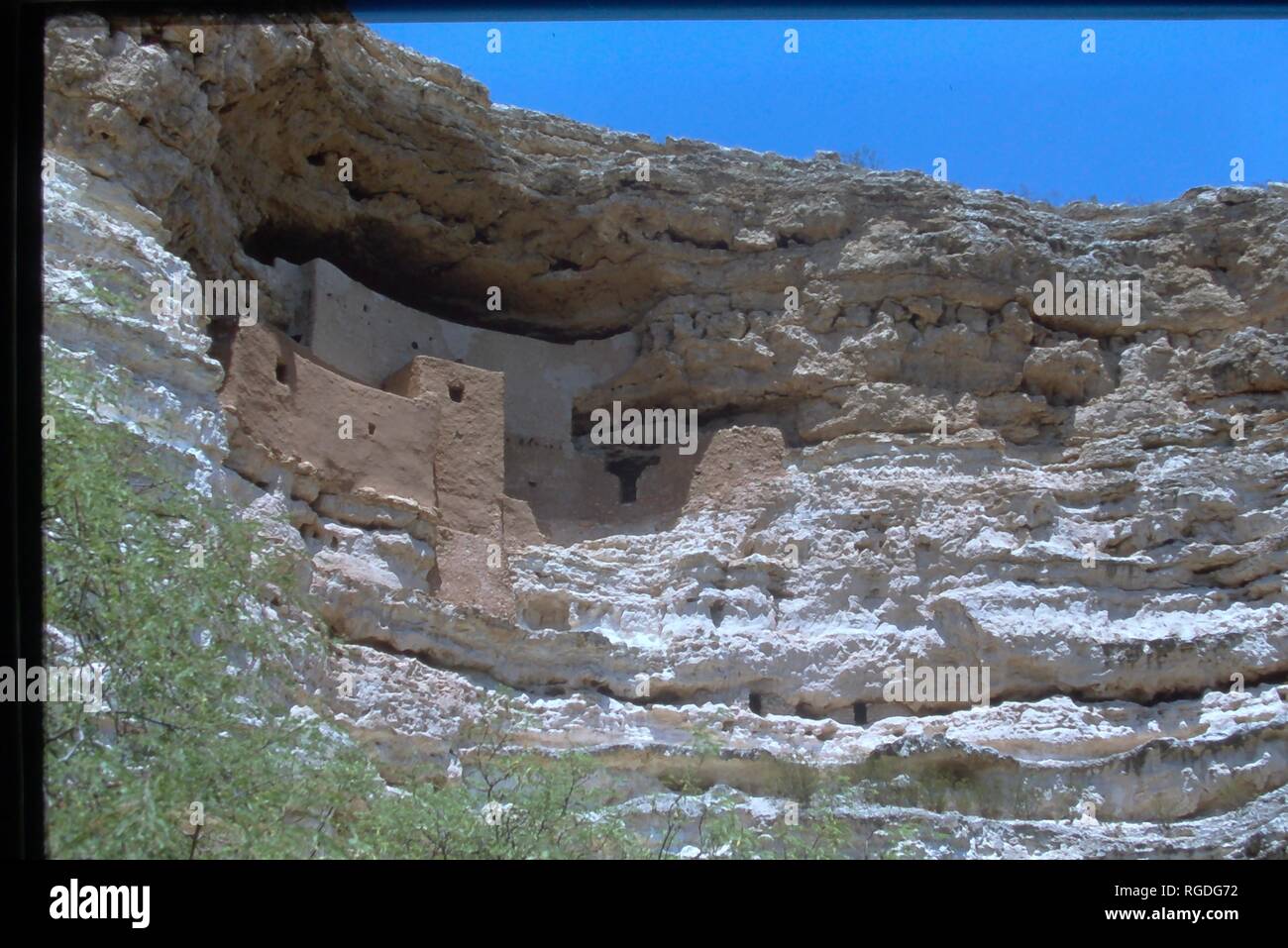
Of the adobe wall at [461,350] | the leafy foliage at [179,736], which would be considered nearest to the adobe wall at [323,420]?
the adobe wall at [461,350]

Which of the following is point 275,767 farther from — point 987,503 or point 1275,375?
point 1275,375

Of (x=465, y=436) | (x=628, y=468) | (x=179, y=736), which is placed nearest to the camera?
(x=179, y=736)

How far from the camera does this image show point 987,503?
14328mm

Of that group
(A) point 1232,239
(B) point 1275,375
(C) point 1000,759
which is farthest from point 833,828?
(A) point 1232,239

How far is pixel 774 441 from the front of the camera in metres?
14.9

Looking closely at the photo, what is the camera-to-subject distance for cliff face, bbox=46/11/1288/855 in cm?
1176

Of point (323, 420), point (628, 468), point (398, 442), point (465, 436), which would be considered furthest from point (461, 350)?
point (323, 420)

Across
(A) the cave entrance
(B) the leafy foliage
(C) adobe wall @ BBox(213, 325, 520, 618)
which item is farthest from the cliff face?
(B) the leafy foliage

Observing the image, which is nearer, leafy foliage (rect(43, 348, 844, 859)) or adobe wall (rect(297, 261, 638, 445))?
leafy foliage (rect(43, 348, 844, 859))

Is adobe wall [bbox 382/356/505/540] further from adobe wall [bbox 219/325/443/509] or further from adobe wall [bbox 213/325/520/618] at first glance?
adobe wall [bbox 219/325/443/509]

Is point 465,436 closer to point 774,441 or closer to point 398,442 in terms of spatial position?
point 398,442

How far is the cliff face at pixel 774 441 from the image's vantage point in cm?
1176

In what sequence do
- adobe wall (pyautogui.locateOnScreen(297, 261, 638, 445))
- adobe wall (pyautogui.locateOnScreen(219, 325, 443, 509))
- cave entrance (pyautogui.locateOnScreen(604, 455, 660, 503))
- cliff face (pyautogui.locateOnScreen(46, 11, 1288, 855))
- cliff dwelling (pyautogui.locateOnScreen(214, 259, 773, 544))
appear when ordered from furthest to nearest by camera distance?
cave entrance (pyautogui.locateOnScreen(604, 455, 660, 503))
adobe wall (pyautogui.locateOnScreen(297, 261, 638, 445))
cliff dwelling (pyautogui.locateOnScreen(214, 259, 773, 544))
adobe wall (pyautogui.locateOnScreen(219, 325, 443, 509))
cliff face (pyautogui.locateOnScreen(46, 11, 1288, 855))

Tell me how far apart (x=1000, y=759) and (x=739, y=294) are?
5.34 metres
